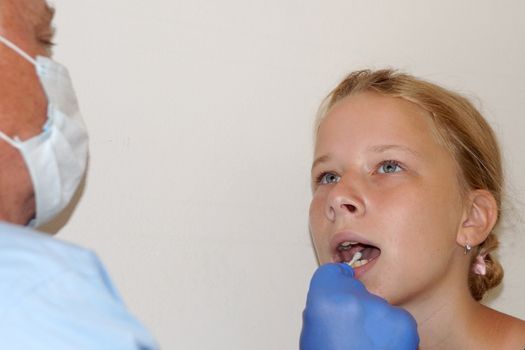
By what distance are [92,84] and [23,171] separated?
34 centimetres

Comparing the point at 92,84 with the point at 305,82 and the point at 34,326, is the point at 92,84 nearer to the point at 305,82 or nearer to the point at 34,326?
the point at 305,82

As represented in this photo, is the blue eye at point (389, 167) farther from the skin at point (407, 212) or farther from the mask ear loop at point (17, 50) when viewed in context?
the mask ear loop at point (17, 50)

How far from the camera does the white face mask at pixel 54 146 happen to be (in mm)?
1182

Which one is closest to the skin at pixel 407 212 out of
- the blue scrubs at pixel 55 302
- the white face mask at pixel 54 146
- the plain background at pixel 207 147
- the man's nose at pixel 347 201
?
the man's nose at pixel 347 201

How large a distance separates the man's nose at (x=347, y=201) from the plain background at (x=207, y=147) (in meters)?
0.19

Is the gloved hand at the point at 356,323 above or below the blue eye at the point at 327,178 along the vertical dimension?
below

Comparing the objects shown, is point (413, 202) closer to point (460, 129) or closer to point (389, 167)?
point (389, 167)

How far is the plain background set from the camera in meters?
1.47

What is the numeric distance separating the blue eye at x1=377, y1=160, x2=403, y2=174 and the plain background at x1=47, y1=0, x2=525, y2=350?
22 cm

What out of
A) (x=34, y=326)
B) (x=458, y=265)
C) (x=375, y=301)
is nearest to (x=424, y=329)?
(x=458, y=265)

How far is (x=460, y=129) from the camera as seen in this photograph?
1536 millimetres

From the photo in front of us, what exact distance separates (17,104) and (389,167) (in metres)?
0.63

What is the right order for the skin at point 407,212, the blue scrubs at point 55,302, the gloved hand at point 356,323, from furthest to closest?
the skin at point 407,212 → the gloved hand at point 356,323 → the blue scrubs at point 55,302

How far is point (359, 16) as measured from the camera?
173 cm
